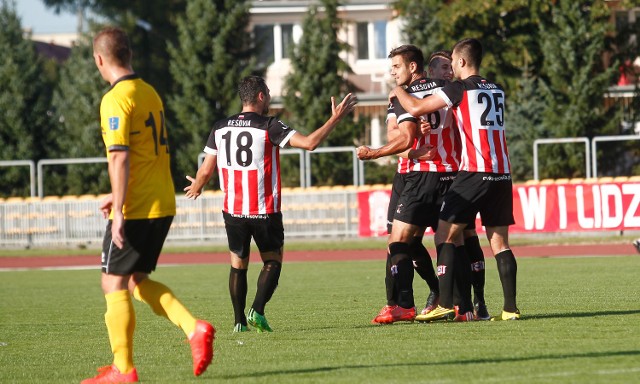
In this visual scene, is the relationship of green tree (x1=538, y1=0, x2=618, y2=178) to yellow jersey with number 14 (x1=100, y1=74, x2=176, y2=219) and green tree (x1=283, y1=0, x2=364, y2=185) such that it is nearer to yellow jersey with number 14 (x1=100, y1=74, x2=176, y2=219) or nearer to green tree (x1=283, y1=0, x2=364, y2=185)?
green tree (x1=283, y1=0, x2=364, y2=185)

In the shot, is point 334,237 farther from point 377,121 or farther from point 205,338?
point 205,338

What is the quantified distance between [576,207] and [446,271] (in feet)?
53.0

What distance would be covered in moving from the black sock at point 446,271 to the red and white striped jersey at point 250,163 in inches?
54.5

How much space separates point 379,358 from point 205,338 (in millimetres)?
1357

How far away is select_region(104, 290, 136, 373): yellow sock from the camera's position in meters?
7.16

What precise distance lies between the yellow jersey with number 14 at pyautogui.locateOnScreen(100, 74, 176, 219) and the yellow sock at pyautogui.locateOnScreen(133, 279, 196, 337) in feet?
1.58

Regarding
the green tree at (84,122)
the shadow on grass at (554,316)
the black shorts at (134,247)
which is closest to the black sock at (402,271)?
the shadow on grass at (554,316)

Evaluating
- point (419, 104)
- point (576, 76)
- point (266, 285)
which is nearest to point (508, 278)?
point (419, 104)

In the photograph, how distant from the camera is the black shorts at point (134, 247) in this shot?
7.17 metres

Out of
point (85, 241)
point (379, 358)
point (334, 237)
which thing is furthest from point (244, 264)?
point (85, 241)

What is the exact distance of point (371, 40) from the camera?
4719 cm

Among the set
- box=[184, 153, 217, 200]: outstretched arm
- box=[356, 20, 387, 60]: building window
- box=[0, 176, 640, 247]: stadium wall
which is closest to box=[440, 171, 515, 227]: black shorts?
box=[184, 153, 217, 200]: outstretched arm

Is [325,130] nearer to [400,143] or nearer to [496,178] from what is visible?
[400,143]

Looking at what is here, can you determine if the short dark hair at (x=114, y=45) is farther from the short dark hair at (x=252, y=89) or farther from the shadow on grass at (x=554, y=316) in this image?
the shadow on grass at (x=554, y=316)
